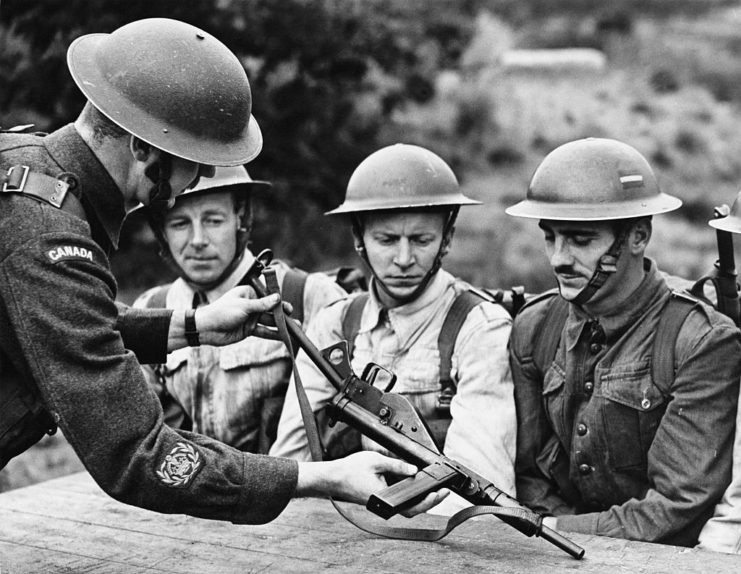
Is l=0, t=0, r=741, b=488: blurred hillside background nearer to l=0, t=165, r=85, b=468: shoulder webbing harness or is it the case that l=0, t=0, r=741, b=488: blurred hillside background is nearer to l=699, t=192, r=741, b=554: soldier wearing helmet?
l=0, t=165, r=85, b=468: shoulder webbing harness

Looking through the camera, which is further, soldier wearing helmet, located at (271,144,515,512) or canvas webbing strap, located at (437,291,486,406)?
canvas webbing strap, located at (437,291,486,406)

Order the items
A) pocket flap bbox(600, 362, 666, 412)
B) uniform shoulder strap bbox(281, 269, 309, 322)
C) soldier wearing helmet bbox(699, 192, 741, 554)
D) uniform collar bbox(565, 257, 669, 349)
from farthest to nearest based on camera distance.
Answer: uniform shoulder strap bbox(281, 269, 309, 322), uniform collar bbox(565, 257, 669, 349), pocket flap bbox(600, 362, 666, 412), soldier wearing helmet bbox(699, 192, 741, 554)

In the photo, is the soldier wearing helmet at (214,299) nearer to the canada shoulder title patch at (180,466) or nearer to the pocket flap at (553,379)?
the pocket flap at (553,379)

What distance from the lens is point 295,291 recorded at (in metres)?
4.44

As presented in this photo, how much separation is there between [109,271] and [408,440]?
103 centimetres

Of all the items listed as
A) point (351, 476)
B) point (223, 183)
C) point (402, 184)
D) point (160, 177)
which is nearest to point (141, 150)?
point (160, 177)

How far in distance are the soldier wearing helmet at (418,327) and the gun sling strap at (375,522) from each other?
1.84 feet

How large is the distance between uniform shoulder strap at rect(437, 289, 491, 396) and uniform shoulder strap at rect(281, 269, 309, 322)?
81cm

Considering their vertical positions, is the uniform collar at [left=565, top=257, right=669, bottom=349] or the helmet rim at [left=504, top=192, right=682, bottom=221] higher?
the helmet rim at [left=504, top=192, right=682, bottom=221]

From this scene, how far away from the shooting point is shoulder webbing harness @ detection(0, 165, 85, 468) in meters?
2.46

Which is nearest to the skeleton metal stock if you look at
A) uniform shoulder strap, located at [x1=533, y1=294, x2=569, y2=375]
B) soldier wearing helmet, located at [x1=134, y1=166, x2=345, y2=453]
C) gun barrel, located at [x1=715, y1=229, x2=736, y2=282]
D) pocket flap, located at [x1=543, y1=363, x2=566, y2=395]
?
gun barrel, located at [x1=715, y1=229, x2=736, y2=282]

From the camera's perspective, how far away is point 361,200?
163 inches

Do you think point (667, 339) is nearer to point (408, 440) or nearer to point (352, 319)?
point (408, 440)

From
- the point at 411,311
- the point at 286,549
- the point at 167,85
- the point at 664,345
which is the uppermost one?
the point at 167,85
